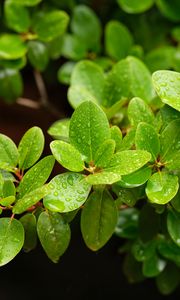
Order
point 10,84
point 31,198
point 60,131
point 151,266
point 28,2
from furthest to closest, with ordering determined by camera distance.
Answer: point 10,84
point 28,2
point 151,266
point 60,131
point 31,198

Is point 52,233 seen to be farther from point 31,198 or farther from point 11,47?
point 11,47

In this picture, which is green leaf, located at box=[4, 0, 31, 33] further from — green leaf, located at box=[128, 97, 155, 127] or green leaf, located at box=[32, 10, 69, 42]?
green leaf, located at box=[128, 97, 155, 127]

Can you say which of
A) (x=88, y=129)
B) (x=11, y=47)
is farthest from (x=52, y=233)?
(x=11, y=47)

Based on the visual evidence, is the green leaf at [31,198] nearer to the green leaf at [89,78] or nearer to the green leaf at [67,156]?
the green leaf at [67,156]

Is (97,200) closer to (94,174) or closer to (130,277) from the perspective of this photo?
(94,174)

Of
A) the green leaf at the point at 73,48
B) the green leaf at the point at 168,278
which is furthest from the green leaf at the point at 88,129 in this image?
the green leaf at the point at 73,48

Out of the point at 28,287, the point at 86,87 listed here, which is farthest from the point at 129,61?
the point at 28,287
